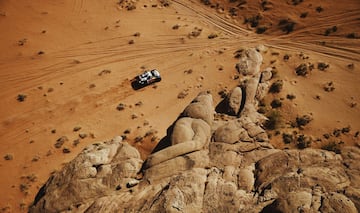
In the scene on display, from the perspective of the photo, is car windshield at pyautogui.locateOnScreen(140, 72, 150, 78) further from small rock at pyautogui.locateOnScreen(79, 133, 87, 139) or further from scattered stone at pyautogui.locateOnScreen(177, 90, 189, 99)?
small rock at pyautogui.locateOnScreen(79, 133, 87, 139)

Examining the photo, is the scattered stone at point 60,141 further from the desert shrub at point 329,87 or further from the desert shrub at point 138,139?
the desert shrub at point 329,87

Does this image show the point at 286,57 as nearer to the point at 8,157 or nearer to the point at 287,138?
the point at 287,138

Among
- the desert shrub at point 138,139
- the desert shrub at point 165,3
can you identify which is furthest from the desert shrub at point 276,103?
the desert shrub at point 165,3

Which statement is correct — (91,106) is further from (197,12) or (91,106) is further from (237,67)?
(197,12)

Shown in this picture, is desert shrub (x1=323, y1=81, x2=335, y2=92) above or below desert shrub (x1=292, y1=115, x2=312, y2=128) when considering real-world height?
above

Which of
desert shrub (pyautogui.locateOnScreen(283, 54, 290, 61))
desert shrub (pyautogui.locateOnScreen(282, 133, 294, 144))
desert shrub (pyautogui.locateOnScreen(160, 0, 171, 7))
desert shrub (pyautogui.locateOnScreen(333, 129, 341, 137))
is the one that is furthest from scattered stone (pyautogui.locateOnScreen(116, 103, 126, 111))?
desert shrub (pyautogui.locateOnScreen(333, 129, 341, 137))

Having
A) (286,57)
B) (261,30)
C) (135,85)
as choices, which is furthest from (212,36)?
(135,85)

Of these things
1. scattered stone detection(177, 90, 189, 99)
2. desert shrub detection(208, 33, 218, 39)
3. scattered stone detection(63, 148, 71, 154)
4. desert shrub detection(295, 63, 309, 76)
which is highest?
desert shrub detection(208, 33, 218, 39)

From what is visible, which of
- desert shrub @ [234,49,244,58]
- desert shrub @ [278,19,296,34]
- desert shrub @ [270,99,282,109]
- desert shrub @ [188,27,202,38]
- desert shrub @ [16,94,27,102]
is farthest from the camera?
desert shrub @ [188,27,202,38]
